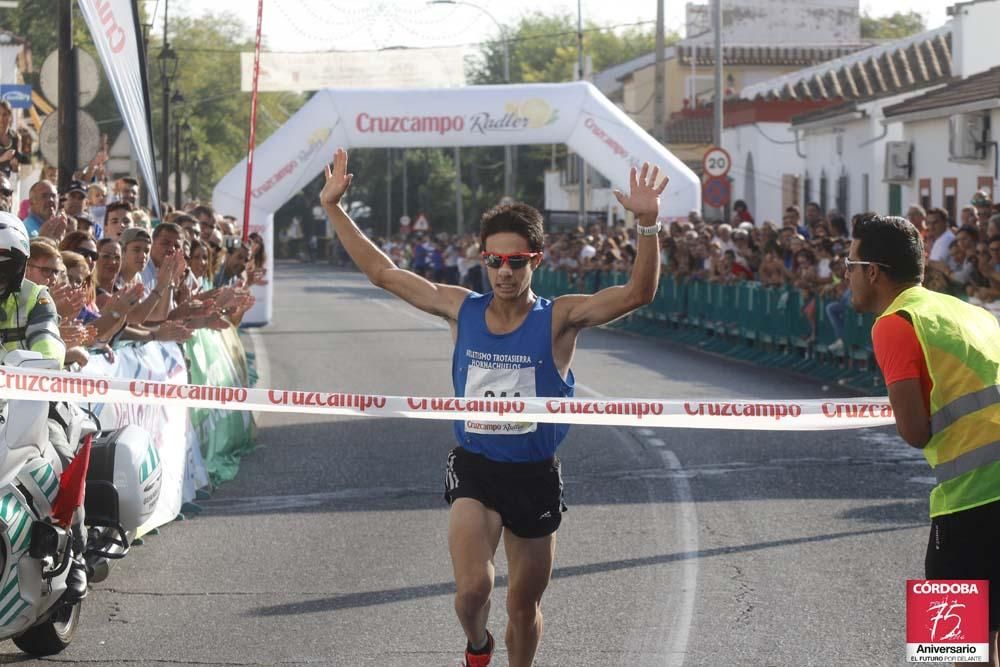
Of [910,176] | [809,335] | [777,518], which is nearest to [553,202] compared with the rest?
[910,176]

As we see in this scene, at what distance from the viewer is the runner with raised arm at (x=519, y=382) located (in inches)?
255

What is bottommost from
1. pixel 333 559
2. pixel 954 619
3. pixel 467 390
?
pixel 333 559

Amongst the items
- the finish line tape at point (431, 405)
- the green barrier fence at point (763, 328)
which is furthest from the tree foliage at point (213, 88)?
the finish line tape at point (431, 405)

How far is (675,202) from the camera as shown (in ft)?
101

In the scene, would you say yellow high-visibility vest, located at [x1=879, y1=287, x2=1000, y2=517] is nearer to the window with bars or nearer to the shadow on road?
the shadow on road

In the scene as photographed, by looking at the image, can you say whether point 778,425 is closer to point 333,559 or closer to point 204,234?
point 333,559

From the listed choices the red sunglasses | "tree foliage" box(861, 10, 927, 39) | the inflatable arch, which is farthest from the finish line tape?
"tree foliage" box(861, 10, 927, 39)

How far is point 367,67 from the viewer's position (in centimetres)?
6069

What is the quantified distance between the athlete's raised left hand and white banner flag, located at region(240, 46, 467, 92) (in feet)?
168

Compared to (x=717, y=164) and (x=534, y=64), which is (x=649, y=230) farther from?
(x=534, y=64)

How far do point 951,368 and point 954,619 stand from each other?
732 millimetres

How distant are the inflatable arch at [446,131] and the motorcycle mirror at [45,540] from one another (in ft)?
78.7

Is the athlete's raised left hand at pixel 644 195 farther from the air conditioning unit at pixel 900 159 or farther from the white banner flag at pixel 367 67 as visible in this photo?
the white banner flag at pixel 367 67

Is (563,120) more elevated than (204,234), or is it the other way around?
(563,120)
